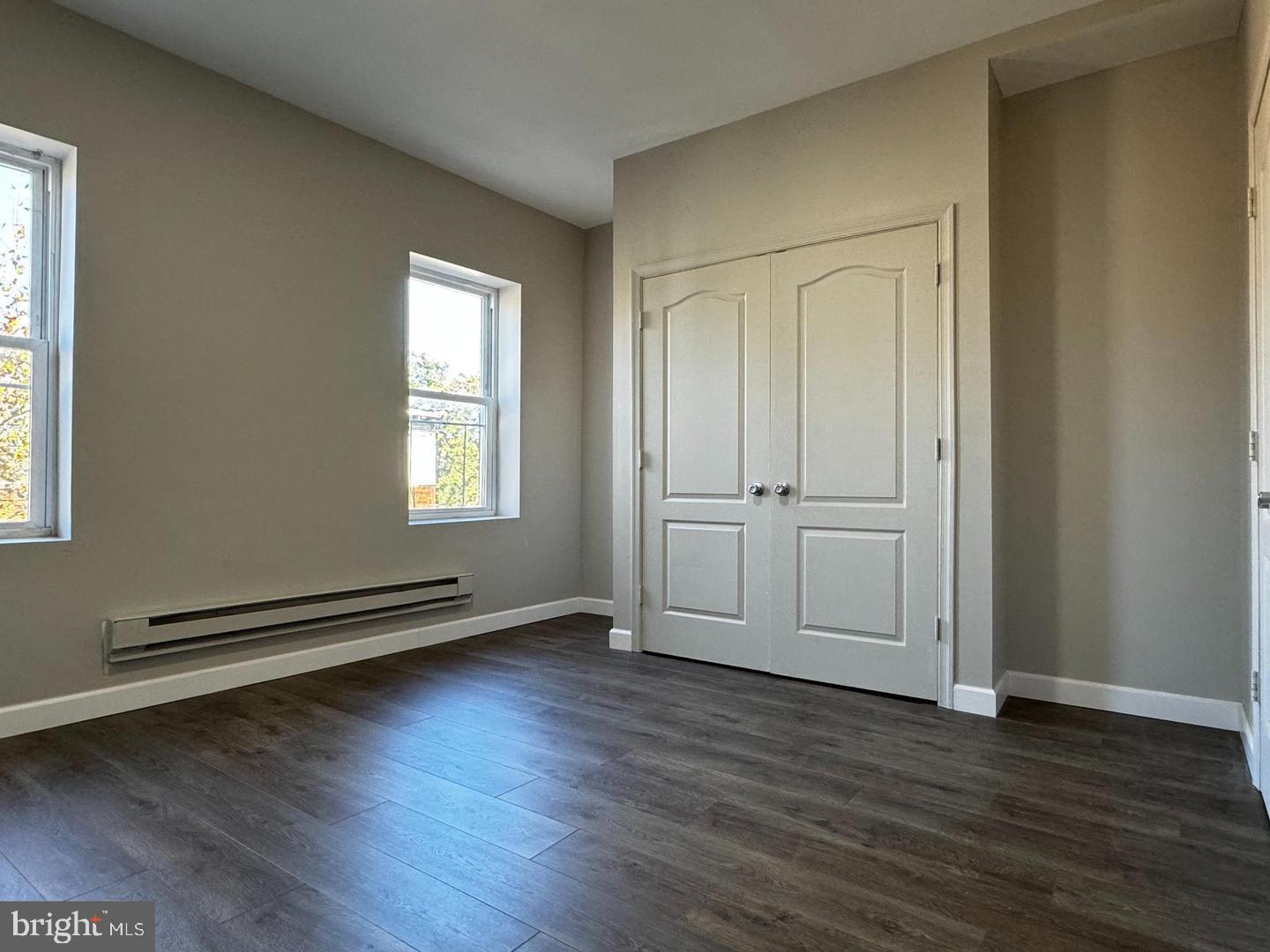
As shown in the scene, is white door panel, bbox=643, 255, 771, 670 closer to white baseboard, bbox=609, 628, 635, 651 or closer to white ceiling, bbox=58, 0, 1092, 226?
white baseboard, bbox=609, 628, 635, 651

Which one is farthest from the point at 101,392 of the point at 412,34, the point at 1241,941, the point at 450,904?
the point at 1241,941

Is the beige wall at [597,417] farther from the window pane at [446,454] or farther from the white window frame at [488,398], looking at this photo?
the window pane at [446,454]

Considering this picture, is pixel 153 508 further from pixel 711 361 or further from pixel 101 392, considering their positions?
pixel 711 361

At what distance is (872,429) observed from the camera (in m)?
3.46

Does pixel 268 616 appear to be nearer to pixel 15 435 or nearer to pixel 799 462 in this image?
pixel 15 435

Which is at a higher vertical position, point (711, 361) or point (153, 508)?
point (711, 361)

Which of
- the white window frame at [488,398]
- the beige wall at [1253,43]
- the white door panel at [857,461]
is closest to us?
the beige wall at [1253,43]

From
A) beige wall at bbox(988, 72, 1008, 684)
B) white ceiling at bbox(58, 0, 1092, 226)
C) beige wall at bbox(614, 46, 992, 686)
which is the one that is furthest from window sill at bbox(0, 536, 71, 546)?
beige wall at bbox(988, 72, 1008, 684)

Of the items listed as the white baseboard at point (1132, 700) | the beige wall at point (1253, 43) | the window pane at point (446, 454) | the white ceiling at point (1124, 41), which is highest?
the white ceiling at point (1124, 41)

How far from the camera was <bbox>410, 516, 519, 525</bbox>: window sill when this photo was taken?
4535 millimetres

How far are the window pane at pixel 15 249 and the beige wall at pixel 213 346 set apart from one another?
0.80 feet

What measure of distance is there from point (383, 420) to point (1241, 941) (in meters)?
4.04

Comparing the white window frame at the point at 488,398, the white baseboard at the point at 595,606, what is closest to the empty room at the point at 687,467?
the white window frame at the point at 488,398

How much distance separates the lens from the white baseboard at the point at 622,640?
4.29m
